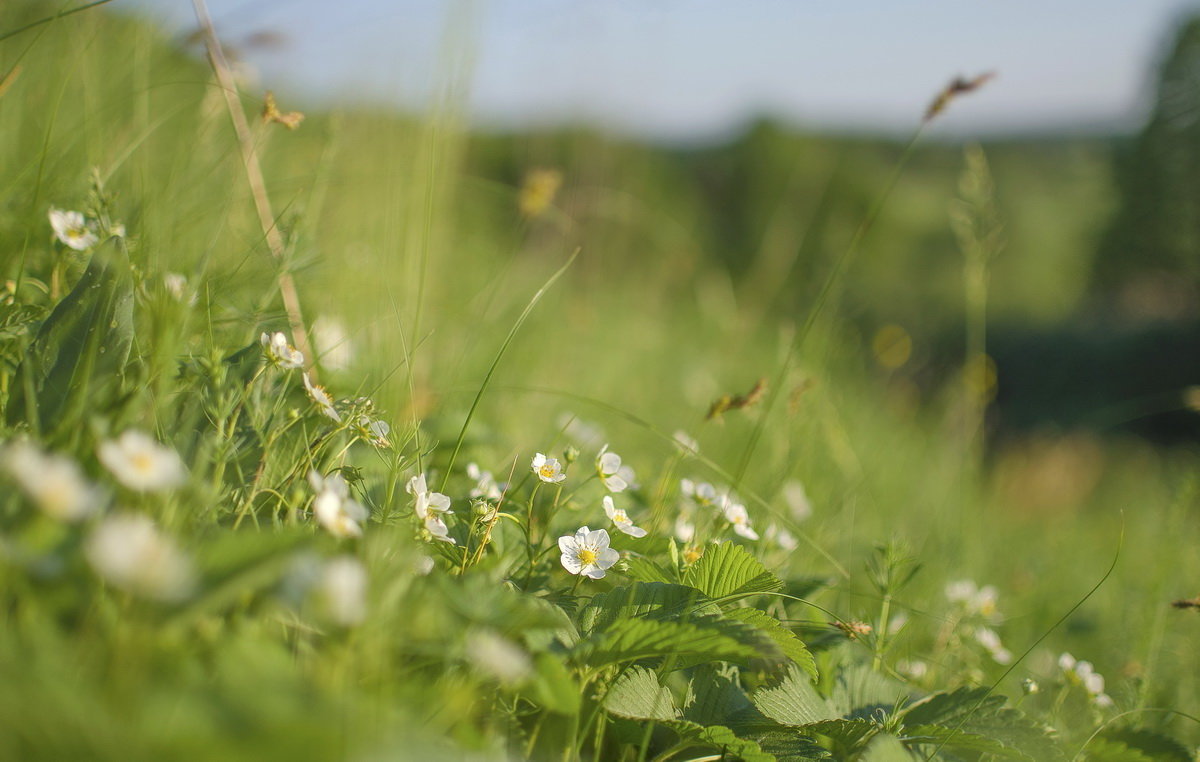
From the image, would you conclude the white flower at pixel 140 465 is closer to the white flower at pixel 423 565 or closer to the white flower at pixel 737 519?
the white flower at pixel 423 565

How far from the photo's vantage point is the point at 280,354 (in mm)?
978

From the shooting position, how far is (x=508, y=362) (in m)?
2.46

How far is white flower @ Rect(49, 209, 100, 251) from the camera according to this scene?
1.06 meters

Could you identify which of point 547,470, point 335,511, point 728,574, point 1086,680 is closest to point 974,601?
point 1086,680

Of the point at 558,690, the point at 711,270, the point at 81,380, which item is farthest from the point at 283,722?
the point at 711,270

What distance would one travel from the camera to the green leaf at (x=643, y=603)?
0.91 meters

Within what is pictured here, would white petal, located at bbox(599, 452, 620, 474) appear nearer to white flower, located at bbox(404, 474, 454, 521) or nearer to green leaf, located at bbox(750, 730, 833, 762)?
white flower, located at bbox(404, 474, 454, 521)

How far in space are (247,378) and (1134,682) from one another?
1.64 m

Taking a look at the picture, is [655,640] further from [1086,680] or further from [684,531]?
[1086,680]

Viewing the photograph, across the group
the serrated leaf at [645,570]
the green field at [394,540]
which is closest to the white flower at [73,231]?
the green field at [394,540]

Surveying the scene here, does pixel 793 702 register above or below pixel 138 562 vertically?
below

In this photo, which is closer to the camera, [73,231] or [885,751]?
[885,751]

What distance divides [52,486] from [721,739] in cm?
71

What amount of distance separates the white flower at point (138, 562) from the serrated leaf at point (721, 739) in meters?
0.56
